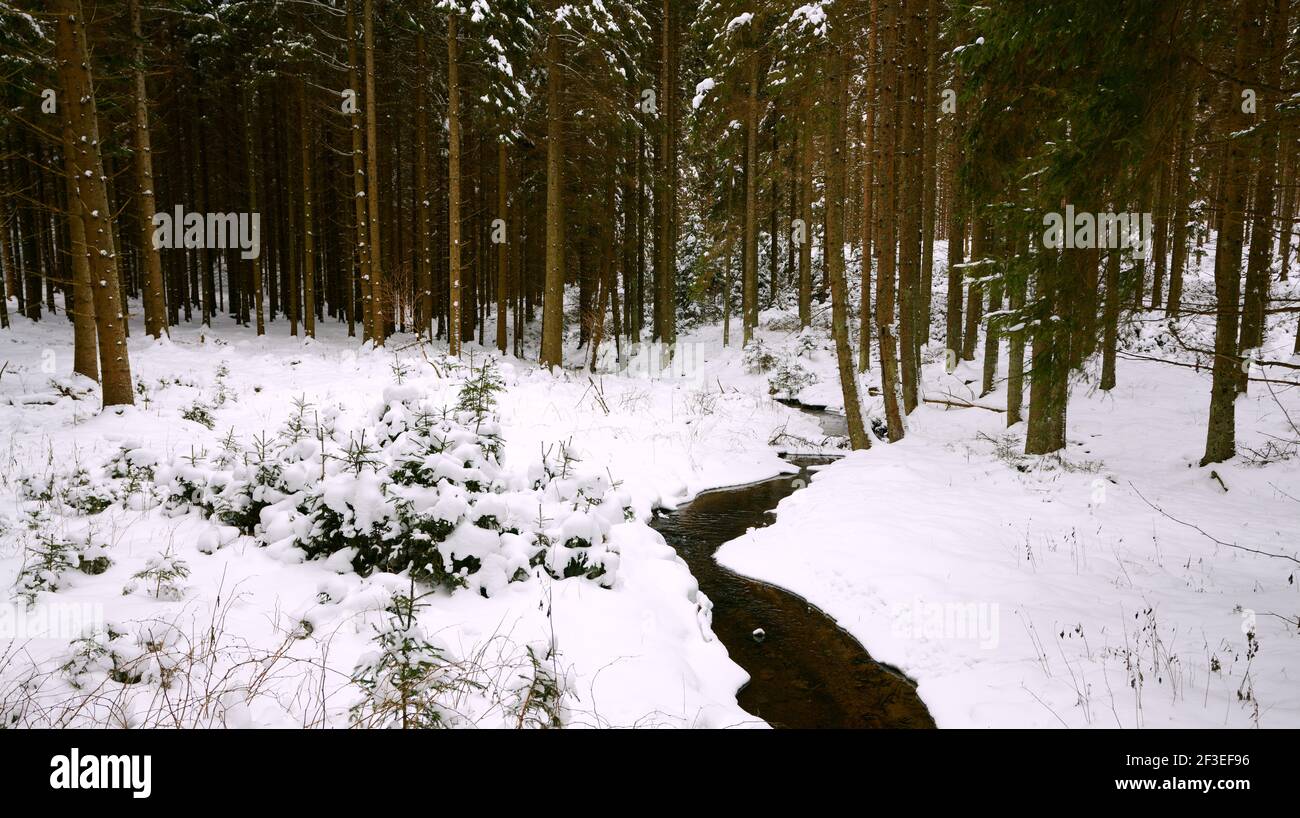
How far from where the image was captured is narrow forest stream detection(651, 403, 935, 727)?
14.9ft

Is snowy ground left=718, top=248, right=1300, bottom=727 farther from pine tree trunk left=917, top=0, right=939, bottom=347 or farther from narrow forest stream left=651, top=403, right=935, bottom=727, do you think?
pine tree trunk left=917, top=0, right=939, bottom=347

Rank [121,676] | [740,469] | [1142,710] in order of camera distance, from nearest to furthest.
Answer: [121,676] → [1142,710] → [740,469]

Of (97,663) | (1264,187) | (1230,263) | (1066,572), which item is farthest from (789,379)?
(97,663)

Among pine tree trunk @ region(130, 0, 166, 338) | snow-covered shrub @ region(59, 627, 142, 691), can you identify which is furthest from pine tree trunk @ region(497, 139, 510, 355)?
snow-covered shrub @ region(59, 627, 142, 691)

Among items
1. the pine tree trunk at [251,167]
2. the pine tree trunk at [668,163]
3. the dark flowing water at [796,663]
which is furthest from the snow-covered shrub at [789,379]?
the pine tree trunk at [251,167]

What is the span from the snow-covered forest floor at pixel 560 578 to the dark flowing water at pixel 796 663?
213 mm

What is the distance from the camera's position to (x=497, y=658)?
13.0ft

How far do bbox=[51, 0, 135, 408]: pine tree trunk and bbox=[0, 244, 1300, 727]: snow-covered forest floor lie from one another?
33.6 inches

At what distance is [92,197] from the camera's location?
8836 millimetres

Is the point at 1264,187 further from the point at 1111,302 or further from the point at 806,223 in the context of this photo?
the point at 806,223

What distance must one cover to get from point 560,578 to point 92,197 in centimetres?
973
